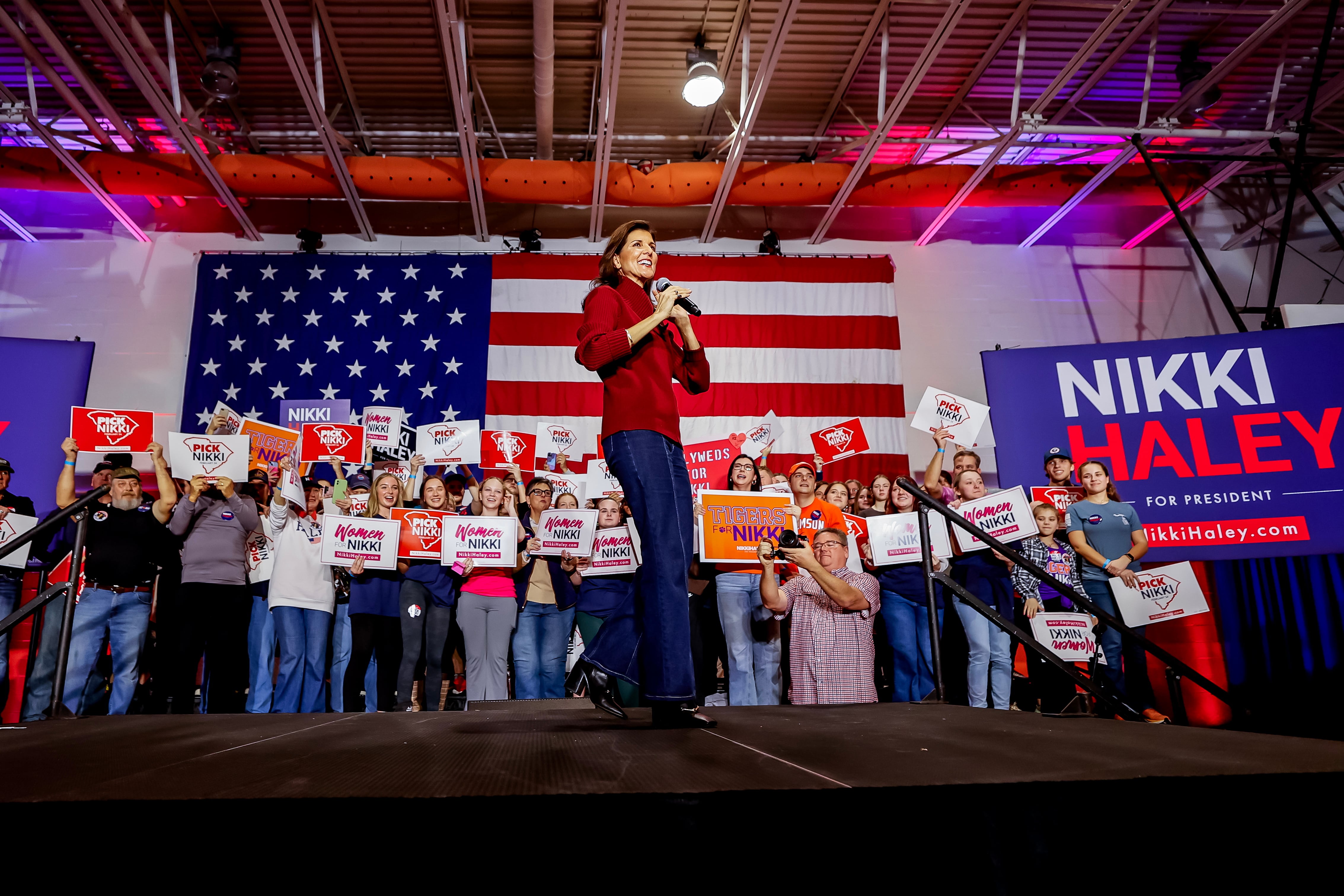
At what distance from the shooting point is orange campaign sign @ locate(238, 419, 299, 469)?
547 cm

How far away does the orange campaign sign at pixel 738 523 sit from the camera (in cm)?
438

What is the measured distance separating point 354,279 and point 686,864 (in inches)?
316

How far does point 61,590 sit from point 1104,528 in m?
5.49

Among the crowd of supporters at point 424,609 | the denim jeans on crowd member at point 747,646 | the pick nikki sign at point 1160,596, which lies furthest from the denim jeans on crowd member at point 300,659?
the pick nikki sign at point 1160,596

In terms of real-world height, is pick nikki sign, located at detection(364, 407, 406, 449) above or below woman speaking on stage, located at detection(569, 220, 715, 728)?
above

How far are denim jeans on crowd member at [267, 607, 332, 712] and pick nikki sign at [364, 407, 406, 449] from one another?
1848 millimetres

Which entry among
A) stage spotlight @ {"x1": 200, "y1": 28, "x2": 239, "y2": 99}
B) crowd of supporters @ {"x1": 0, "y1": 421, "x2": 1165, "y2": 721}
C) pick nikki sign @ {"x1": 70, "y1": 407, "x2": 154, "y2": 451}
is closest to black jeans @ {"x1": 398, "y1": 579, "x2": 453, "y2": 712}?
crowd of supporters @ {"x1": 0, "y1": 421, "x2": 1165, "y2": 721}

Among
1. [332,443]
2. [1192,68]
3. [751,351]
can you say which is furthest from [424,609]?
[1192,68]

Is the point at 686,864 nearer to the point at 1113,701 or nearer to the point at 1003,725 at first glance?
the point at 1003,725

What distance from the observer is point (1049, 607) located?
18.1ft

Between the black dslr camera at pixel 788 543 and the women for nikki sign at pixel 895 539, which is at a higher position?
the women for nikki sign at pixel 895 539

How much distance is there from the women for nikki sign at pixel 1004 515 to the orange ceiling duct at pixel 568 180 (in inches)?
170

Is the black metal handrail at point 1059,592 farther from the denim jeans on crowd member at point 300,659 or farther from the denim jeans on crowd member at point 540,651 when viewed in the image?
the denim jeans on crowd member at point 300,659

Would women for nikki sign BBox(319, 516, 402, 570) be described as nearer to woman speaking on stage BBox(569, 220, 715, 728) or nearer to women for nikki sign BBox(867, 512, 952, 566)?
woman speaking on stage BBox(569, 220, 715, 728)
